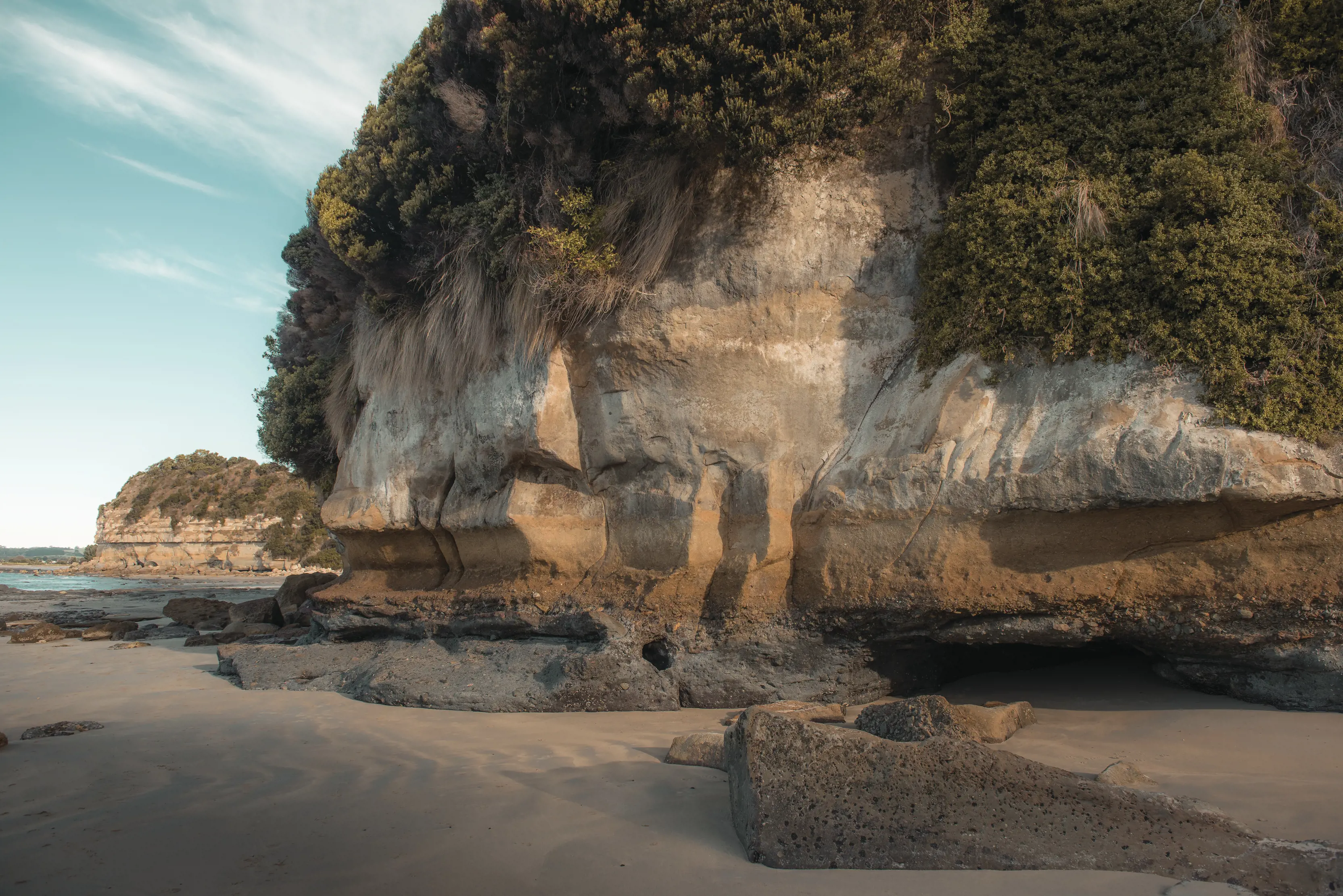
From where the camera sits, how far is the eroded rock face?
5.16 metres

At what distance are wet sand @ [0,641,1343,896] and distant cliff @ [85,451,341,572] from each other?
4345cm

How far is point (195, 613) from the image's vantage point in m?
15.3

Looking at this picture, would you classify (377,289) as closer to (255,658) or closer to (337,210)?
(337,210)

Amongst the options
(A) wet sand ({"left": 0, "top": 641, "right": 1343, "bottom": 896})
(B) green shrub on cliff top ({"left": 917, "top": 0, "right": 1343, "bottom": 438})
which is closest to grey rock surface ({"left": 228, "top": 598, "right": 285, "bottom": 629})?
(A) wet sand ({"left": 0, "top": 641, "right": 1343, "bottom": 896})

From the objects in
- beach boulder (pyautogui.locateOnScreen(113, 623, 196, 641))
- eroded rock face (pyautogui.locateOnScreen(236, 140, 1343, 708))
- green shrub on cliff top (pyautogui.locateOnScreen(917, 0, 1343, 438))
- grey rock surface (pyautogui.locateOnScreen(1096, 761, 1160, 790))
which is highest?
green shrub on cliff top (pyautogui.locateOnScreen(917, 0, 1343, 438))

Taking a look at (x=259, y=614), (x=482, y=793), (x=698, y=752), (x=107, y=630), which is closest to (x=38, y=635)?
(x=107, y=630)

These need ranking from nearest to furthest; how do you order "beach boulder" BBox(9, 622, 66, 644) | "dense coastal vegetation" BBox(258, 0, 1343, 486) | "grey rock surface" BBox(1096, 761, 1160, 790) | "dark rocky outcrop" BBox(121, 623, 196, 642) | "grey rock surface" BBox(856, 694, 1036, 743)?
"grey rock surface" BBox(1096, 761, 1160, 790), "grey rock surface" BBox(856, 694, 1036, 743), "dense coastal vegetation" BBox(258, 0, 1343, 486), "beach boulder" BBox(9, 622, 66, 644), "dark rocky outcrop" BBox(121, 623, 196, 642)

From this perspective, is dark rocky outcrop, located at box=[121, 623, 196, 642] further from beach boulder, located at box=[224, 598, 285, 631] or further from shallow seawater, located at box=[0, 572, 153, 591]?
shallow seawater, located at box=[0, 572, 153, 591]

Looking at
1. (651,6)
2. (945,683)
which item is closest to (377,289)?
(651,6)

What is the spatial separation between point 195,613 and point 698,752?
14176 millimetres

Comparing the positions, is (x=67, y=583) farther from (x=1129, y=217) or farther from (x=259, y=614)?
(x=1129, y=217)

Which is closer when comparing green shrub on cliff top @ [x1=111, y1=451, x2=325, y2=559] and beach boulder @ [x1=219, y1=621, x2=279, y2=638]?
beach boulder @ [x1=219, y1=621, x2=279, y2=638]

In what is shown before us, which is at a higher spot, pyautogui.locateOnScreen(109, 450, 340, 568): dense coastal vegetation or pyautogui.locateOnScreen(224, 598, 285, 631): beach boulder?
pyautogui.locateOnScreen(109, 450, 340, 568): dense coastal vegetation

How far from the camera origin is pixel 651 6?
632cm
